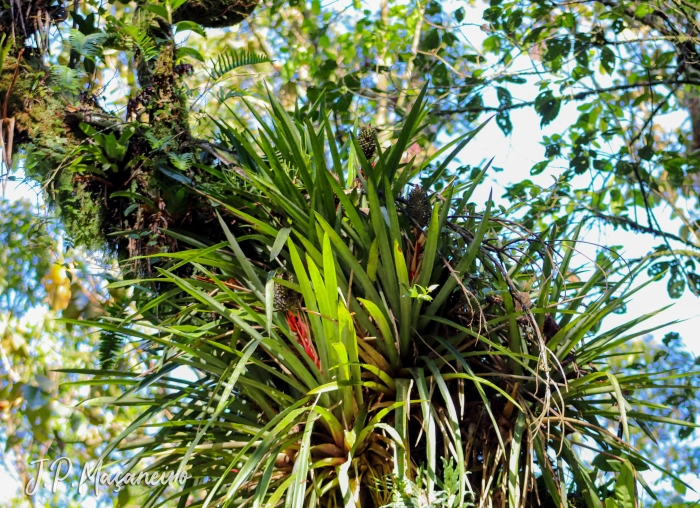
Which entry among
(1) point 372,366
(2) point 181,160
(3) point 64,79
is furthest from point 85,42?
(1) point 372,366


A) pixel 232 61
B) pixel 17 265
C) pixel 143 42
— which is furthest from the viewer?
pixel 17 265

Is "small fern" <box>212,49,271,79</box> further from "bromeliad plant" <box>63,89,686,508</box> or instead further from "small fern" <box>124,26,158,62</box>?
"bromeliad plant" <box>63,89,686,508</box>

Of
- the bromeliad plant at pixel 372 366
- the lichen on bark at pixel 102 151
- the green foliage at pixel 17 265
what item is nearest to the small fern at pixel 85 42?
the lichen on bark at pixel 102 151

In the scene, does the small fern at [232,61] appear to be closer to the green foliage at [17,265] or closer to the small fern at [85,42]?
the small fern at [85,42]

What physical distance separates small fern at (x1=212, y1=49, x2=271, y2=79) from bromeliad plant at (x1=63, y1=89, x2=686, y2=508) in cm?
39

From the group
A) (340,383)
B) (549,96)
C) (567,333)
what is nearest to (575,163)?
(549,96)

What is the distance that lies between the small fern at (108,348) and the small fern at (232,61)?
0.73 metres

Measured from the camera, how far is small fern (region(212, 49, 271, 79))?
5.91 ft

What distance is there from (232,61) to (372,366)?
101 centimetres

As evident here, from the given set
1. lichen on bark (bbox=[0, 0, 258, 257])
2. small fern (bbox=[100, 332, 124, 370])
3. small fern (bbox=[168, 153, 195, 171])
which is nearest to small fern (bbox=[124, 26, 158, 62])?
lichen on bark (bbox=[0, 0, 258, 257])

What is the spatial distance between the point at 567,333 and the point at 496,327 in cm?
19

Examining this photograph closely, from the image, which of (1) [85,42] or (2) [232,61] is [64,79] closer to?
(1) [85,42]

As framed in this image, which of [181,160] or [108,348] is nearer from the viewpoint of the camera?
[181,160]

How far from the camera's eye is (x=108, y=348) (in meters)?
1.67
